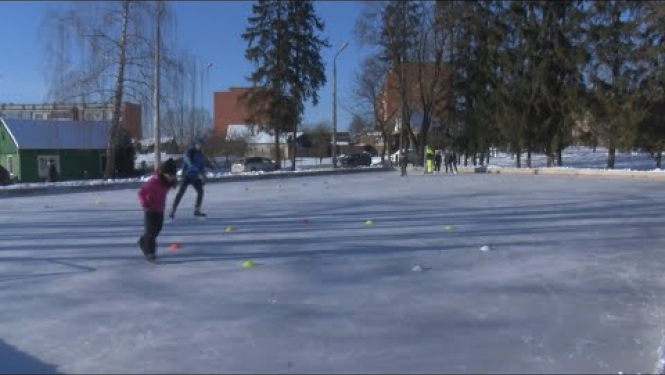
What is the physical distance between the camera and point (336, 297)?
6.14m

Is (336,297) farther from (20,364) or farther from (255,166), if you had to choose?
(255,166)

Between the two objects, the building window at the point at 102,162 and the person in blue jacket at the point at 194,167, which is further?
the building window at the point at 102,162

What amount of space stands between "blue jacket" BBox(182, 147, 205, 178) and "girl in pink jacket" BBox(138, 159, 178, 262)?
12.4 feet

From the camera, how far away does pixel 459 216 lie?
1294 centimetres

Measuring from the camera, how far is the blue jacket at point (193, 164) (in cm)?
1192

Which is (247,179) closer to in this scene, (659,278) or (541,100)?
(541,100)

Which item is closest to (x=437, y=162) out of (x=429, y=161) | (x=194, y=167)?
(x=429, y=161)

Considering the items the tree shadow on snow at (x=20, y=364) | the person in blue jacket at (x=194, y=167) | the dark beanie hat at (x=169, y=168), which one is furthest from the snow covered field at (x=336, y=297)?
the dark beanie hat at (x=169, y=168)

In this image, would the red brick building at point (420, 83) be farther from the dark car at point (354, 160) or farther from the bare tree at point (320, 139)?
the bare tree at point (320, 139)

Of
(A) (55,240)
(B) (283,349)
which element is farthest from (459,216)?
(B) (283,349)

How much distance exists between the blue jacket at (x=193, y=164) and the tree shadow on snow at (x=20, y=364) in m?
7.29

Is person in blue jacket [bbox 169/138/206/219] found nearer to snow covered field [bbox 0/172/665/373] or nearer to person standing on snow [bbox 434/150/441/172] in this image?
snow covered field [bbox 0/172/665/373]

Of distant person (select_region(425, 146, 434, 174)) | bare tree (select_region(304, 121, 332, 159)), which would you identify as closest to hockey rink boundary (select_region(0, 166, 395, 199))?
distant person (select_region(425, 146, 434, 174))

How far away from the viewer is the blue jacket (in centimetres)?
1192
